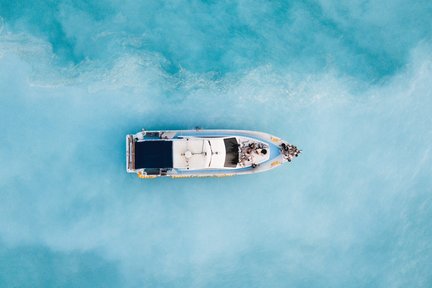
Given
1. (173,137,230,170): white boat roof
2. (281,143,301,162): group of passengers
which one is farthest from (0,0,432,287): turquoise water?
(173,137,230,170): white boat roof

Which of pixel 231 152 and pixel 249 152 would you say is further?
pixel 249 152

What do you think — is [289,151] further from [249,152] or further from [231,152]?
→ [231,152]

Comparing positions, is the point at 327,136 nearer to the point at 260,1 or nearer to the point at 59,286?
the point at 260,1

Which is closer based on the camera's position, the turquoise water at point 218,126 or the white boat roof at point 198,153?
the white boat roof at point 198,153

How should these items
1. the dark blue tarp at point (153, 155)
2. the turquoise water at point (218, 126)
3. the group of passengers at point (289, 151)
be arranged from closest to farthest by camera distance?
the dark blue tarp at point (153, 155)
the group of passengers at point (289, 151)
the turquoise water at point (218, 126)

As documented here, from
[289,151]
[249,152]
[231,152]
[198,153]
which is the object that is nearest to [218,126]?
[231,152]

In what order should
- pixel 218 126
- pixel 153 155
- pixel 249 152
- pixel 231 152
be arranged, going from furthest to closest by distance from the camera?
pixel 218 126 → pixel 249 152 → pixel 231 152 → pixel 153 155

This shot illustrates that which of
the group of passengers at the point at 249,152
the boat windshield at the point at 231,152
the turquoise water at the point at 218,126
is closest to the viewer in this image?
the boat windshield at the point at 231,152

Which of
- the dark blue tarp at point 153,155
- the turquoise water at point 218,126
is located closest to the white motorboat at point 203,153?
the dark blue tarp at point 153,155

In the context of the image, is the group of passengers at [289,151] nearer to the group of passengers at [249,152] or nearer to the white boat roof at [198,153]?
the group of passengers at [249,152]
